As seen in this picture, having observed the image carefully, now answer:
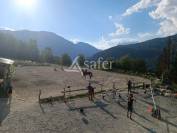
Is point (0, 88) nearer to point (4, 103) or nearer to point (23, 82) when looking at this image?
point (4, 103)

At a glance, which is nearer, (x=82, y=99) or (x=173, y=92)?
(x=82, y=99)

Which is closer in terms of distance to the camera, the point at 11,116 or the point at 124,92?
the point at 11,116

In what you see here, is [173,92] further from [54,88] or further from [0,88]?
[0,88]

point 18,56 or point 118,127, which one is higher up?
point 18,56

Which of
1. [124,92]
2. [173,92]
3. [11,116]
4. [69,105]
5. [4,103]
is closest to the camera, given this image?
[11,116]

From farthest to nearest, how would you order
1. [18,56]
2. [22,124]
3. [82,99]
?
[18,56] < [82,99] < [22,124]

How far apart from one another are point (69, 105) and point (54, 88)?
13.9 metres

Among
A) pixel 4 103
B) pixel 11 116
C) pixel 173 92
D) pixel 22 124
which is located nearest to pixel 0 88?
pixel 4 103

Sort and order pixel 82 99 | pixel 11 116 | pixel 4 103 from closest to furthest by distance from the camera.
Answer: pixel 11 116
pixel 4 103
pixel 82 99

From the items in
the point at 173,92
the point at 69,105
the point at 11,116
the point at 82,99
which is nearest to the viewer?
the point at 11,116

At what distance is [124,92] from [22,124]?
79.3 feet

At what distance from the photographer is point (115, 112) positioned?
3662 cm

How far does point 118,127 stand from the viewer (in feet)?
101

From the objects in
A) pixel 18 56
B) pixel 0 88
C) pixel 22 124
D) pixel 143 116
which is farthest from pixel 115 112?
pixel 18 56
